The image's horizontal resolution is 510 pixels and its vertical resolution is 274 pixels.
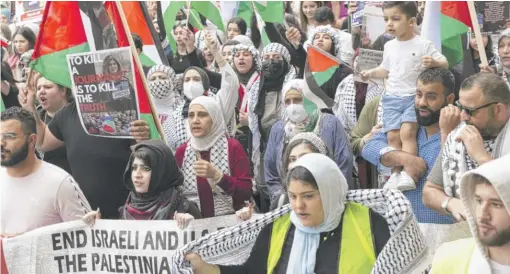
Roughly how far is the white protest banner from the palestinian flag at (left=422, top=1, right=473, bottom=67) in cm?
269

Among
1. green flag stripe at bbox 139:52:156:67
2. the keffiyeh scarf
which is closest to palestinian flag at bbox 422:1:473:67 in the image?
the keffiyeh scarf

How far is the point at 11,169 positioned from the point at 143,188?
0.85 metres

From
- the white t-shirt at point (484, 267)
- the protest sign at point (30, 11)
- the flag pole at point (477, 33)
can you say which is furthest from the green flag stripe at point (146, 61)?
Result: the white t-shirt at point (484, 267)

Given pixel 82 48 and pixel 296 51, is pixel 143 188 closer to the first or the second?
pixel 82 48

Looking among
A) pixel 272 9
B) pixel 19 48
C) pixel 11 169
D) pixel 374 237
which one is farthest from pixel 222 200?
pixel 19 48

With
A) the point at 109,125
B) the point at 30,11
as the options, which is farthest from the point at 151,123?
the point at 30,11

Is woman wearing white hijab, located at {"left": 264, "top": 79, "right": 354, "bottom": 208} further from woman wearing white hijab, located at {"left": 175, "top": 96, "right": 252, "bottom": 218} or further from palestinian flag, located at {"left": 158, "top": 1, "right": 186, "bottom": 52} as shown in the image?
palestinian flag, located at {"left": 158, "top": 1, "right": 186, "bottom": 52}

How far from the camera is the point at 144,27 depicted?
346 inches

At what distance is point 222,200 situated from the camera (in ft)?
21.9

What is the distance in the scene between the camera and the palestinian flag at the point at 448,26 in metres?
7.30

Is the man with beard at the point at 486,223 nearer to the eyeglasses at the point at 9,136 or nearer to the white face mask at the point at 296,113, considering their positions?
the eyeglasses at the point at 9,136

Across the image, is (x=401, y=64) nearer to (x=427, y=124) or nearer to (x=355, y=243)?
(x=427, y=124)

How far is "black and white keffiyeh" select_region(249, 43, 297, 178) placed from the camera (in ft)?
27.6

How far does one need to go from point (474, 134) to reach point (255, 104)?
3.90 m
